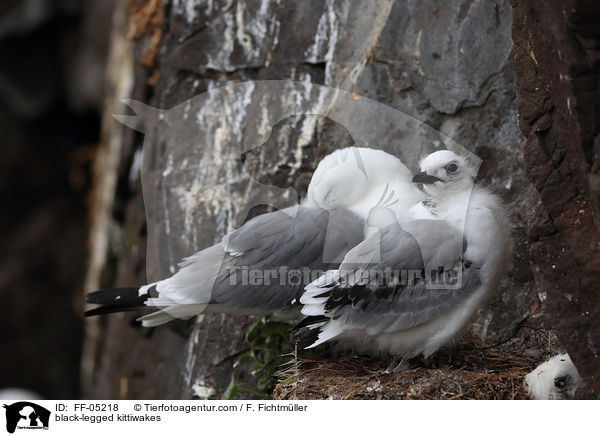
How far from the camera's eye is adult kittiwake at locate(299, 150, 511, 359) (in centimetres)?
276

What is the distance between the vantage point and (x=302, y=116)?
3994mm

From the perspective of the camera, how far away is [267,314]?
3375 mm

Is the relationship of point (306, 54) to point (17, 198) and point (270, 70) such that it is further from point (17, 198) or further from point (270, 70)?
point (17, 198)

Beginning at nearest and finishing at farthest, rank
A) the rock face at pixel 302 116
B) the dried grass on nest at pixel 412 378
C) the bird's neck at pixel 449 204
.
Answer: the dried grass on nest at pixel 412 378 < the bird's neck at pixel 449 204 < the rock face at pixel 302 116

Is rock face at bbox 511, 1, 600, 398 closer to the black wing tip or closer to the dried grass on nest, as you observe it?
the dried grass on nest

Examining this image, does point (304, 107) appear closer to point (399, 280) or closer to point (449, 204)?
point (449, 204)

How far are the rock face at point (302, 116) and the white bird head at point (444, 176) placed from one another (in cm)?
39

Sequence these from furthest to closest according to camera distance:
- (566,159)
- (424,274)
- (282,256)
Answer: (282,256) < (424,274) < (566,159)

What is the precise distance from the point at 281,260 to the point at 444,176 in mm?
821

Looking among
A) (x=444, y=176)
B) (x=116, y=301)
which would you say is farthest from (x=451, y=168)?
(x=116, y=301)
